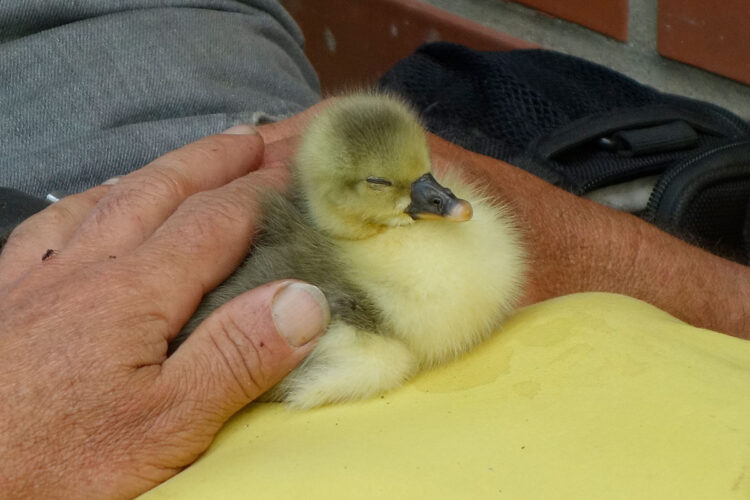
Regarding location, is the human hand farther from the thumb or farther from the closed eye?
the closed eye

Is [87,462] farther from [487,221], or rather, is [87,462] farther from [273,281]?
[487,221]

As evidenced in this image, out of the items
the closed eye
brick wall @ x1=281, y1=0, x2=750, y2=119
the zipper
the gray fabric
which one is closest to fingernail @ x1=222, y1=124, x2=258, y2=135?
the gray fabric

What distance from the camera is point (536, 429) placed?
2.10 feet

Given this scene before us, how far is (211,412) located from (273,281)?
4.7 inches

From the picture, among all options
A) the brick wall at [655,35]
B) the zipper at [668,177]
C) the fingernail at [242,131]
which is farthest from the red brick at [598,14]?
the fingernail at [242,131]

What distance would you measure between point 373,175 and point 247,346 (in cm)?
19

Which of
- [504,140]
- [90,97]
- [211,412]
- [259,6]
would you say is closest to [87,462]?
[211,412]

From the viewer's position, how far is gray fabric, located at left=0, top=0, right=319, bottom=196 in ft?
3.68

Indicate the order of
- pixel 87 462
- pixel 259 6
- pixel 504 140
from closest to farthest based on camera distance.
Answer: pixel 87 462
pixel 504 140
pixel 259 6

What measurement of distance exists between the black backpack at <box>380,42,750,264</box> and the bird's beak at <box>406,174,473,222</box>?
432mm

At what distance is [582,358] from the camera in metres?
0.71

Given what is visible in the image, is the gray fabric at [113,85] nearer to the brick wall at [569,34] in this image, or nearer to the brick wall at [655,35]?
the brick wall at [569,34]

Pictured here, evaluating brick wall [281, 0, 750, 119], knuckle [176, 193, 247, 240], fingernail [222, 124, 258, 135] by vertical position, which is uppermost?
knuckle [176, 193, 247, 240]

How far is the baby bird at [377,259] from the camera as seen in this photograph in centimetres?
73
